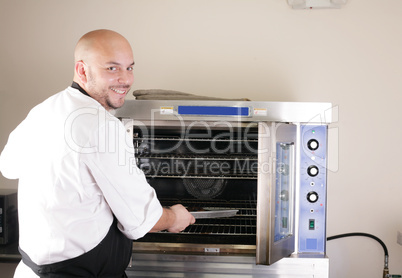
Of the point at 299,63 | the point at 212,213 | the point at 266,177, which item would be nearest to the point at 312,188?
the point at 266,177

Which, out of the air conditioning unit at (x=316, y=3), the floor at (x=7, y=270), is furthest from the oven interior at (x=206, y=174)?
the floor at (x=7, y=270)

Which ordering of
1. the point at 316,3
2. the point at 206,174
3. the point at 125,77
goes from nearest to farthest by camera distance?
the point at 125,77
the point at 206,174
the point at 316,3

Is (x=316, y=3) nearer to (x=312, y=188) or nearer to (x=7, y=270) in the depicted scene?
(x=312, y=188)

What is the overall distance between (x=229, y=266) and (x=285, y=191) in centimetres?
46

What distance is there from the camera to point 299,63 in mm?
2818

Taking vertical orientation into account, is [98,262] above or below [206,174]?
below

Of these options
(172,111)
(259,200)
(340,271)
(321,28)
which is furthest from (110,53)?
(340,271)

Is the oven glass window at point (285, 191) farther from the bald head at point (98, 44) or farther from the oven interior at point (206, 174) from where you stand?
the bald head at point (98, 44)

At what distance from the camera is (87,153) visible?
1.47 meters

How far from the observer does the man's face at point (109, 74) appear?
163 centimetres

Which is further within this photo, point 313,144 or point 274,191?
point 313,144

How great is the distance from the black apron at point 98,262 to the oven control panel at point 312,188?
2.98 feet

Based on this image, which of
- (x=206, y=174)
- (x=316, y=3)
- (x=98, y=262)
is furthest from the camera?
(x=316, y=3)

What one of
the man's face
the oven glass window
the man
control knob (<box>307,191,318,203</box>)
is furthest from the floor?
control knob (<box>307,191,318,203</box>)
